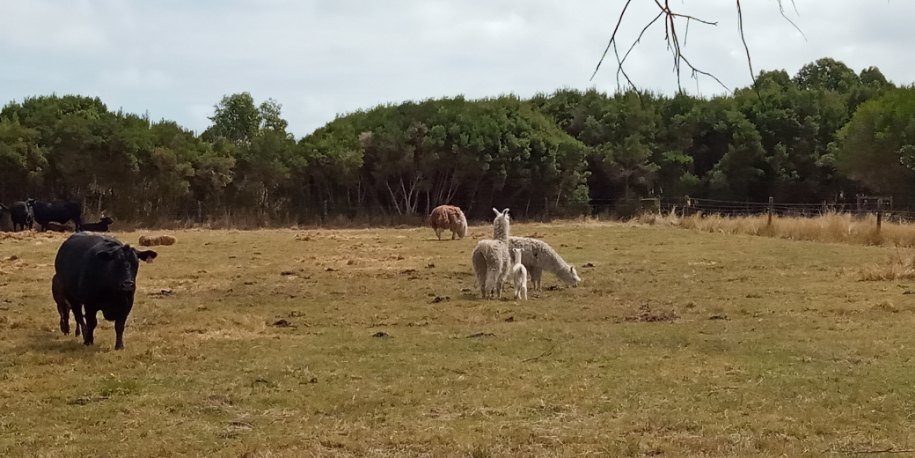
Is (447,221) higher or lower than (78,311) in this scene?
higher

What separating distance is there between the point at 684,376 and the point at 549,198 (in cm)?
3741

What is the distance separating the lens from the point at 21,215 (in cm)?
3300

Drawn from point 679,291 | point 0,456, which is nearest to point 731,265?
point 679,291

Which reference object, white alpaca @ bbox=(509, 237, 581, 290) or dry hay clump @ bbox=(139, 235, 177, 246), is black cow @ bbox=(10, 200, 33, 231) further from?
white alpaca @ bbox=(509, 237, 581, 290)

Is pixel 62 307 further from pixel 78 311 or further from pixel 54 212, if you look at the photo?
pixel 54 212

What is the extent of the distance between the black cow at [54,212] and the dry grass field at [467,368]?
17499 mm

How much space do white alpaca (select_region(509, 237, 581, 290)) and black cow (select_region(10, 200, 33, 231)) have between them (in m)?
24.3

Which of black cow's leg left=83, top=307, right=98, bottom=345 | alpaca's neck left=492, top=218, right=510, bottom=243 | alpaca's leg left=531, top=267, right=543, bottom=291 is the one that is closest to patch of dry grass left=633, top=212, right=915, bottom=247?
alpaca's leg left=531, top=267, right=543, bottom=291

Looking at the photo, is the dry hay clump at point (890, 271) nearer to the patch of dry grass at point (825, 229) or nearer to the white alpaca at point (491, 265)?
the white alpaca at point (491, 265)

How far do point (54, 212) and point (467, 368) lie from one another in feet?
95.8

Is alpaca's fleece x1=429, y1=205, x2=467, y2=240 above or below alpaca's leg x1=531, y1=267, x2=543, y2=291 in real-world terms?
above

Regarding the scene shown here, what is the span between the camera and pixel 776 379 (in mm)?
8359

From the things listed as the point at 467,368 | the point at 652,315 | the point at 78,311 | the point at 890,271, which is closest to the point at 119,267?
the point at 78,311

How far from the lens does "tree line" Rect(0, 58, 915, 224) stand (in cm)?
3850
